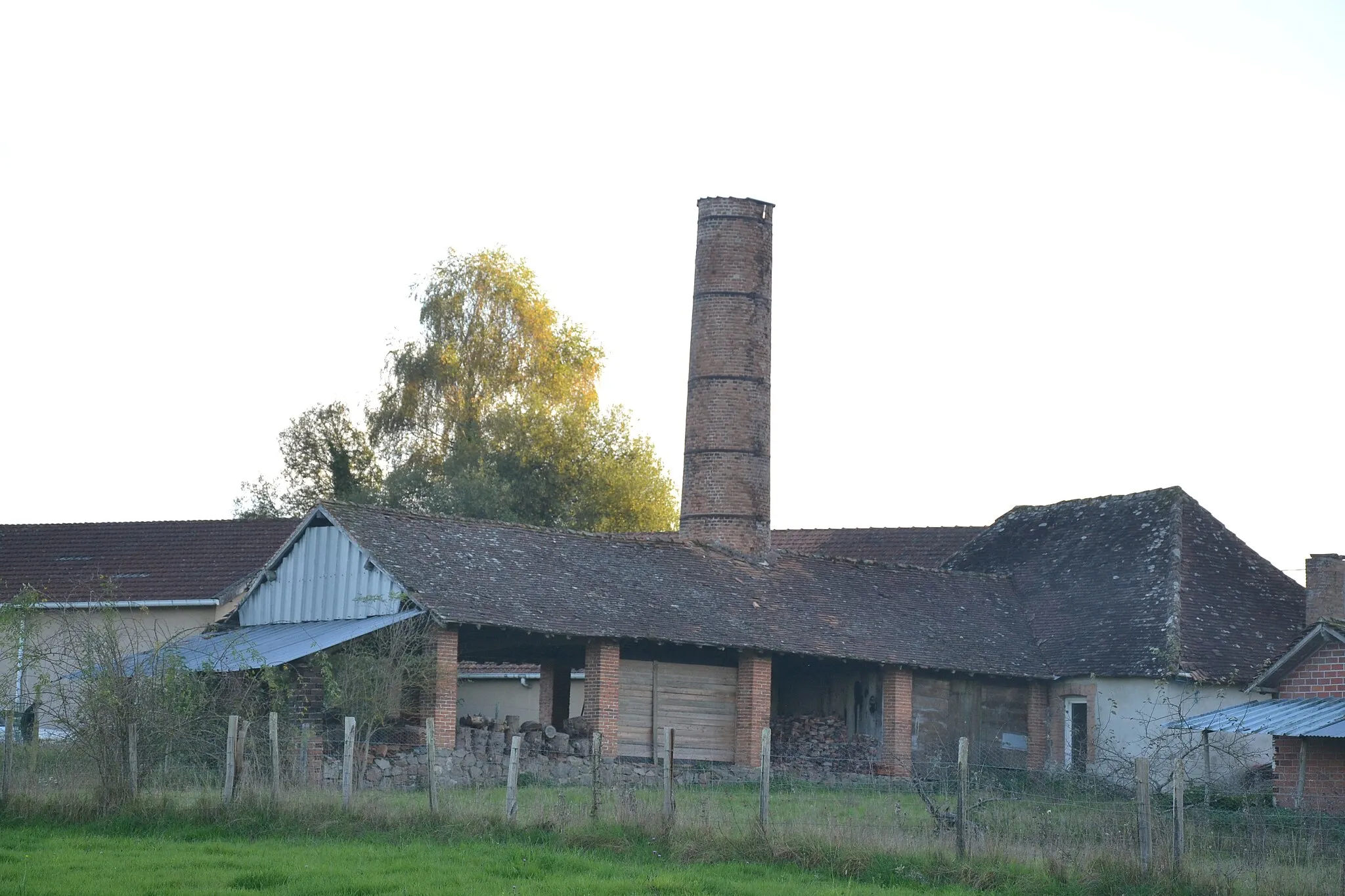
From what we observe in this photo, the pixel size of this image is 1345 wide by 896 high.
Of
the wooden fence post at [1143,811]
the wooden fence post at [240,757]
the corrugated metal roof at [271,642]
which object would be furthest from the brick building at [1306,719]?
the corrugated metal roof at [271,642]

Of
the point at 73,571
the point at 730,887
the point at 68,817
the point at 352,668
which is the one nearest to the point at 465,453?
the point at 73,571

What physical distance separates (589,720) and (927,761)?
670 centimetres

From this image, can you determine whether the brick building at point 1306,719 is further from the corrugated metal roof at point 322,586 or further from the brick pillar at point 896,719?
the corrugated metal roof at point 322,586

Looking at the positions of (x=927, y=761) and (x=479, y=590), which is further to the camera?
(x=927, y=761)

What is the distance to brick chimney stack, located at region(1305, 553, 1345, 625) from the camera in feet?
93.4

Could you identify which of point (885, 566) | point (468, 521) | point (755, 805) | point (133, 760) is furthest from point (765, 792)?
point (885, 566)

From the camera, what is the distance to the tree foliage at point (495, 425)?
51375mm

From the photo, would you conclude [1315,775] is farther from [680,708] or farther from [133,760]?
[133,760]

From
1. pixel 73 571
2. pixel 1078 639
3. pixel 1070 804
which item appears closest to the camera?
pixel 1070 804

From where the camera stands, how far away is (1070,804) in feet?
59.6

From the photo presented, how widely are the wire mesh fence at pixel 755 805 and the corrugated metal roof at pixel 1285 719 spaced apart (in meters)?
0.93

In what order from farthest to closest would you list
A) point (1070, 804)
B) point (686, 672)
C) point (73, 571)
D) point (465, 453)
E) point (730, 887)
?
1. point (465, 453)
2. point (73, 571)
3. point (686, 672)
4. point (1070, 804)
5. point (730, 887)

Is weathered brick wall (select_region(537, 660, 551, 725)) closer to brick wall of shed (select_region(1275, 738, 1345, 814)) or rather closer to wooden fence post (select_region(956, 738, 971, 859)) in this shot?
brick wall of shed (select_region(1275, 738, 1345, 814))

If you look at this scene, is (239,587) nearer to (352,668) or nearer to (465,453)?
(352,668)
